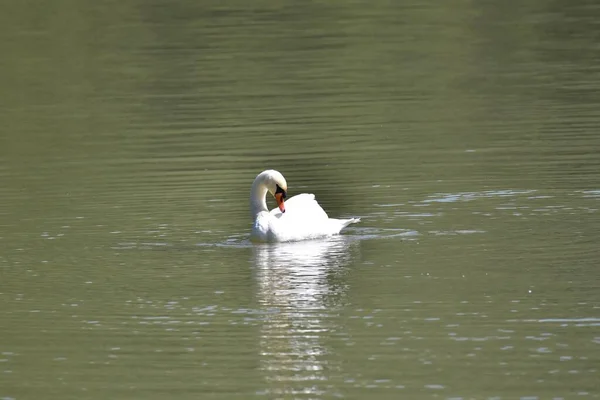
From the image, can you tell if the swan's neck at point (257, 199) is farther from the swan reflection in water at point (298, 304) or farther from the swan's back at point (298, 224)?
the swan reflection in water at point (298, 304)

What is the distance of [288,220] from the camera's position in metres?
18.0

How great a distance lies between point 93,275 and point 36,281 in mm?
595

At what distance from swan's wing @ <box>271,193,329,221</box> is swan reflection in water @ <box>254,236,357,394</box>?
314mm

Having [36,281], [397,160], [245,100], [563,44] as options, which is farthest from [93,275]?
[563,44]

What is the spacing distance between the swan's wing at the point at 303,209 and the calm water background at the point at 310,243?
385 mm

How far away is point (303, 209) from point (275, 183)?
0.73 meters

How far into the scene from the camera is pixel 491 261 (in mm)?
15898

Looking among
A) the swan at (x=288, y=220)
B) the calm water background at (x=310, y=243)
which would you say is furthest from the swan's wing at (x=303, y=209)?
the calm water background at (x=310, y=243)

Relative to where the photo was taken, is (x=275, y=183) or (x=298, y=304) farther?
(x=275, y=183)

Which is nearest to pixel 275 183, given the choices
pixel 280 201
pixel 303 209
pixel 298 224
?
pixel 280 201

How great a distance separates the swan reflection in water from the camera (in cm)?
1226

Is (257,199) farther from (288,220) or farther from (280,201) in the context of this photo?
(288,220)

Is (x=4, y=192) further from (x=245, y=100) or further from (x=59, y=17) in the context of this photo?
(x=59, y=17)

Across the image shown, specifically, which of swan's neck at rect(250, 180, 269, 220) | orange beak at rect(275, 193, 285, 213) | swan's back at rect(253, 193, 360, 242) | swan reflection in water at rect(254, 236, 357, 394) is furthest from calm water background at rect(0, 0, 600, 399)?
orange beak at rect(275, 193, 285, 213)
